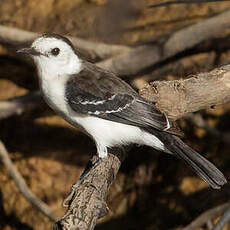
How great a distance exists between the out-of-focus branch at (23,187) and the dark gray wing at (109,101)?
4.88ft

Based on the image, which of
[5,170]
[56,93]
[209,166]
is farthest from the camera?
[5,170]

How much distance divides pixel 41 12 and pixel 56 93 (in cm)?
200

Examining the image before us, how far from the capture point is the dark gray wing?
3.80m

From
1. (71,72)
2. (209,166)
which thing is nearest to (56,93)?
(71,72)

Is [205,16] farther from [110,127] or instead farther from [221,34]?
[110,127]

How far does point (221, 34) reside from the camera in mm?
5285

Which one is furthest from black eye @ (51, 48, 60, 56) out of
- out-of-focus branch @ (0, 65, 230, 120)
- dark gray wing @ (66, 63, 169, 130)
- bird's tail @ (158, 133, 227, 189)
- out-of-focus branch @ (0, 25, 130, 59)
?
out-of-focus branch @ (0, 25, 130, 59)

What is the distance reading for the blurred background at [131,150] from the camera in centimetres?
537

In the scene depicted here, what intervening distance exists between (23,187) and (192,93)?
1884mm

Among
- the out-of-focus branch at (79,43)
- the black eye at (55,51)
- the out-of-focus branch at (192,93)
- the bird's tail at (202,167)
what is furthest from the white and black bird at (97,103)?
the out-of-focus branch at (79,43)

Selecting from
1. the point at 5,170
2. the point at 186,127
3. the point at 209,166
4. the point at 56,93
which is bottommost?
the point at 5,170

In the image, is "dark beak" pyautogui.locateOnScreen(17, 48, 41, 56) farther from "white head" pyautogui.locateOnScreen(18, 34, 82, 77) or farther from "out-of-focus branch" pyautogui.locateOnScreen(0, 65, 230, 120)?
"out-of-focus branch" pyautogui.locateOnScreen(0, 65, 230, 120)

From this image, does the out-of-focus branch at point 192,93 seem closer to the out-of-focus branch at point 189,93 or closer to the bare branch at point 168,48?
the out-of-focus branch at point 189,93

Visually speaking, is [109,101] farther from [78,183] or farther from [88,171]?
[78,183]
